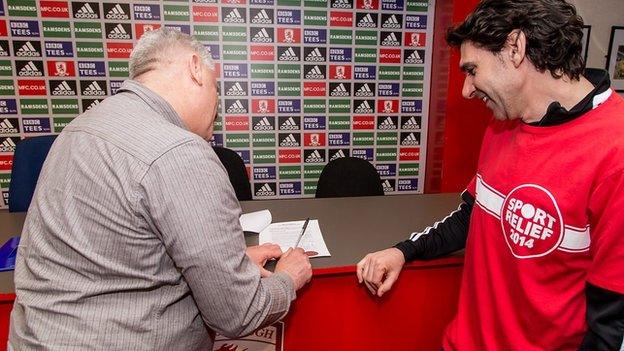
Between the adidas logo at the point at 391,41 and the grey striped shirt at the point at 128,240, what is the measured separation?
2.70 metres

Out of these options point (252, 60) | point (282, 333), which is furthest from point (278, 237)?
point (252, 60)

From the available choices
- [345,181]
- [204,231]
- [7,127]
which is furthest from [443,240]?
[7,127]

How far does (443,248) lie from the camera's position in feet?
4.64

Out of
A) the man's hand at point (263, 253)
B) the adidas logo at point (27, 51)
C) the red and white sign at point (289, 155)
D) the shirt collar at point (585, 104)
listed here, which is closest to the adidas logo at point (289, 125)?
the red and white sign at point (289, 155)

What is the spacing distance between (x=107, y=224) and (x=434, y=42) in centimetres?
311

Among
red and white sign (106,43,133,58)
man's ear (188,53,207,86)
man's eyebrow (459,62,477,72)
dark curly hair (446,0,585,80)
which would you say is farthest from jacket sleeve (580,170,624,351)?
red and white sign (106,43,133,58)

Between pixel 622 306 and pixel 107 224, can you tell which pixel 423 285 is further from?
pixel 107 224

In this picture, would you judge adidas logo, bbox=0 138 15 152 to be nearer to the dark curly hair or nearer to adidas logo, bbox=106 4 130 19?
adidas logo, bbox=106 4 130 19

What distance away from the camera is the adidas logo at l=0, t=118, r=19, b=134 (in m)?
3.08

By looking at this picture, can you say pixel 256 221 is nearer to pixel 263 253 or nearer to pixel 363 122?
pixel 263 253

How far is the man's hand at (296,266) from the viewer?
125 cm

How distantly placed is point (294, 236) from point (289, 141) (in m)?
1.93

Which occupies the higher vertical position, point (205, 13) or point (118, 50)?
point (205, 13)

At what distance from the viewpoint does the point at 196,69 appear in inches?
41.9
